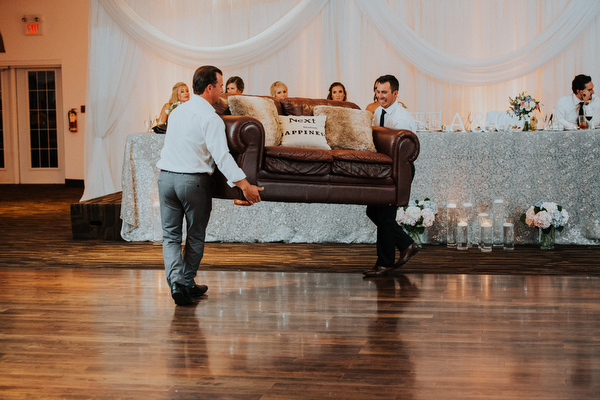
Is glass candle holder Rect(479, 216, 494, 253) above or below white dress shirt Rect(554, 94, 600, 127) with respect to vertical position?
below

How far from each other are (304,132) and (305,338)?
1.98m

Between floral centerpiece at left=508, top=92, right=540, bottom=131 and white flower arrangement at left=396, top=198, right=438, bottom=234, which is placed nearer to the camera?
white flower arrangement at left=396, top=198, right=438, bottom=234

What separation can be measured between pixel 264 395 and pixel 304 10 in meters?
6.67

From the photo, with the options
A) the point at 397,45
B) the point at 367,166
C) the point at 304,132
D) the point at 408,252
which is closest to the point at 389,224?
the point at 408,252

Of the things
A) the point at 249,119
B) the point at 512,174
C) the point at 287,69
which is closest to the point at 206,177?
the point at 249,119

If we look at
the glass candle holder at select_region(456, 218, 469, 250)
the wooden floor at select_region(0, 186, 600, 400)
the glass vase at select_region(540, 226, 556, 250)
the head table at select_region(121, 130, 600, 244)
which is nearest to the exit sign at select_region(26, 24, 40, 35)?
the head table at select_region(121, 130, 600, 244)

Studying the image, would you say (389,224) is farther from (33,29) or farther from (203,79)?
(33,29)

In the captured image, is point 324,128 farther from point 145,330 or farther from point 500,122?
point 145,330

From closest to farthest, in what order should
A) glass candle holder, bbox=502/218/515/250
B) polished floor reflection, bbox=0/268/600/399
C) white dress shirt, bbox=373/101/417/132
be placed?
polished floor reflection, bbox=0/268/600/399 → white dress shirt, bbox=373/101/417/132 → glass candle holder, bbox=502/218/515/250

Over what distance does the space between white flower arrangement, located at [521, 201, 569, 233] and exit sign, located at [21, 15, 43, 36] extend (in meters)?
8.67

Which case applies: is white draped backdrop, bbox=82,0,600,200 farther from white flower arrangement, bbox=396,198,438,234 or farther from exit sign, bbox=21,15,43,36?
white flower arrangement, bbox=396,198,438,234

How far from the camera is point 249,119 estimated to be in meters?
3.87

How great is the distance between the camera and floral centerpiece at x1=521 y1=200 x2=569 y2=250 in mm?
5062

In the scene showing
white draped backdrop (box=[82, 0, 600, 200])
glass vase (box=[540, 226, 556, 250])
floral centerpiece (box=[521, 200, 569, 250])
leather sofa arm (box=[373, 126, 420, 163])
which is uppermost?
white draped backdrop (box=[82, 0, 600, 200])
